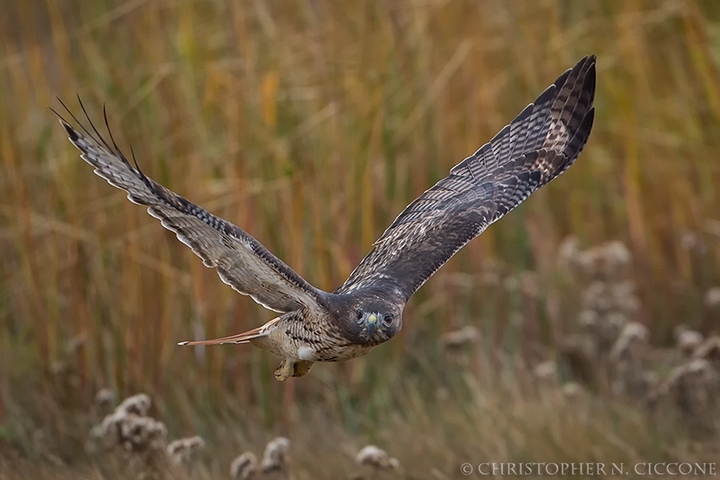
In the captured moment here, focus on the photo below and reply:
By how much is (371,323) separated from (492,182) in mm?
1398

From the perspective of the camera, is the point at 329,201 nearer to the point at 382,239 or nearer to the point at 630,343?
the point at 382,239

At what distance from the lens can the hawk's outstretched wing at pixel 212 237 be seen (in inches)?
133

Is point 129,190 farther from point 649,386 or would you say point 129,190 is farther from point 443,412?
point 649,386

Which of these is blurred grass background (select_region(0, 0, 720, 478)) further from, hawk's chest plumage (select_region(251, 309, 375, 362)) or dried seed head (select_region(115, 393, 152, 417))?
hawk's chest plumage (select_region(251, 309, 375, 362))

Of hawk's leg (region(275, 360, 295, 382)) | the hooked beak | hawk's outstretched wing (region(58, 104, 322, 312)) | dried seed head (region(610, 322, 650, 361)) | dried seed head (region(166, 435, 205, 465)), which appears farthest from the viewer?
dried seed head (region(610, 322, 650, 361))

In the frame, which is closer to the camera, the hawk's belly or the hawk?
the hawk

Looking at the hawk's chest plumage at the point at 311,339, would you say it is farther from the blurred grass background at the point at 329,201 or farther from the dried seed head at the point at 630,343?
the dried seed head at the point at 630,343

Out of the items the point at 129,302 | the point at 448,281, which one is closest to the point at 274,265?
the point at 129,302

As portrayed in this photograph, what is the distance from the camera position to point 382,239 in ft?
15.6

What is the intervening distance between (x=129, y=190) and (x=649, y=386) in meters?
3.26

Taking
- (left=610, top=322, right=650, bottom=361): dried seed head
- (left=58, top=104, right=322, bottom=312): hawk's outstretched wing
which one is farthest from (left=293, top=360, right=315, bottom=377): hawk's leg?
(left=610, top=322, right=650, bottom=361): dried seed head

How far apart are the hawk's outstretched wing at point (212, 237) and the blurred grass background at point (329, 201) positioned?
1.24m

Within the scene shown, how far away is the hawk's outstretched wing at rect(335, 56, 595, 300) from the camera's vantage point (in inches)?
175

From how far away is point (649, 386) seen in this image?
5.77 m
